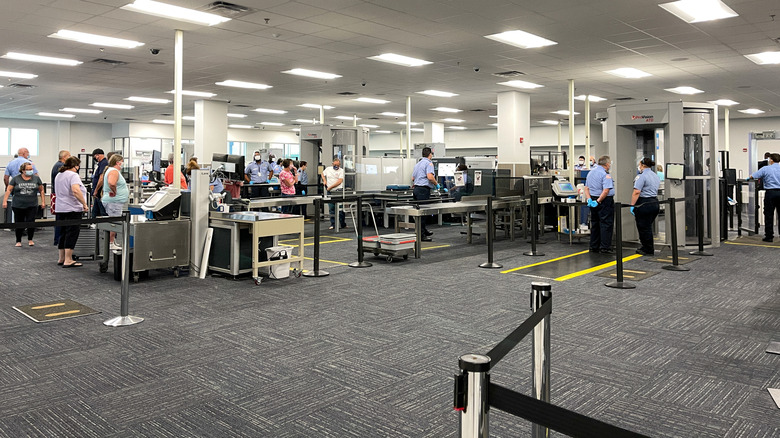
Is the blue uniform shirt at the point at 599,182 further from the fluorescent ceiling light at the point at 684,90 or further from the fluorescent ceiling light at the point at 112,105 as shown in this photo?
the fluorescent ceiling light at the point at 112,105

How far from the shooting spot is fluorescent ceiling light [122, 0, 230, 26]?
6.98 m

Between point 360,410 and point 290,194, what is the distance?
31.0ft

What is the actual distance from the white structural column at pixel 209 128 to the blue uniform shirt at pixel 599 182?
34.4 feet

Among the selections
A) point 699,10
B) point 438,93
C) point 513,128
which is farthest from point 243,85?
point 699,10

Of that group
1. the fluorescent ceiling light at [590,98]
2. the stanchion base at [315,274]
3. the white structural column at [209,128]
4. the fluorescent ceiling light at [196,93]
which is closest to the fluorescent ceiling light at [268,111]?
the white structural column at [209,128]

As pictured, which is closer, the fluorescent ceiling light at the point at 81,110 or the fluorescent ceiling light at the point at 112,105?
the fluorescent ceiling light at the point at 112,105

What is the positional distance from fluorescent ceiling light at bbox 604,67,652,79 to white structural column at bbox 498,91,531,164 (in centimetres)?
279

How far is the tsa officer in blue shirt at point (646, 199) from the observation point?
8.30m

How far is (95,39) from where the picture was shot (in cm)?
872

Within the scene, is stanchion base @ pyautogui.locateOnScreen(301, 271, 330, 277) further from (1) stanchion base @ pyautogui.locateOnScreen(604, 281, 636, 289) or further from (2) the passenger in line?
(2) the passenger in line

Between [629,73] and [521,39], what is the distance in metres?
4.22

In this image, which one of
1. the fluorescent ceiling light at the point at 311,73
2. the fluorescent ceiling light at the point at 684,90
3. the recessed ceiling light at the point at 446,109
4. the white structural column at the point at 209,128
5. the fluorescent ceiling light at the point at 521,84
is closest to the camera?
the fluorescent ceiling light at the point at 311,73

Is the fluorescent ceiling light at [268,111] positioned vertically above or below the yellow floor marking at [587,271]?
above

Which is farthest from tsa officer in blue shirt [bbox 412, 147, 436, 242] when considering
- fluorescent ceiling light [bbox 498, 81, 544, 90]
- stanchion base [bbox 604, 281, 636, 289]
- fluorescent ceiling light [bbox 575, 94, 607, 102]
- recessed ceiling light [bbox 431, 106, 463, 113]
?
recessed ceiling light [bbox 431, 106, 463, 113]
